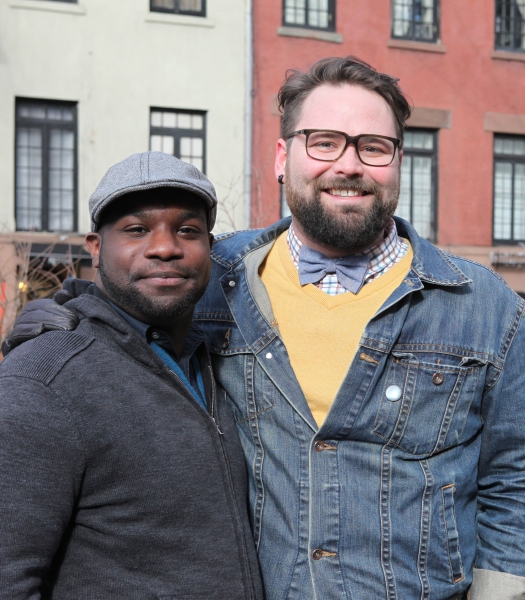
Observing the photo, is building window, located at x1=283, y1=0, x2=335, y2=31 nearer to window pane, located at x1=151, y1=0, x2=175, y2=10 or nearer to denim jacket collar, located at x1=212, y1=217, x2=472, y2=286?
window pane, located at x1=151, y1=0, x2=175, y2=10

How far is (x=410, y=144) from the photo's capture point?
16062 mm

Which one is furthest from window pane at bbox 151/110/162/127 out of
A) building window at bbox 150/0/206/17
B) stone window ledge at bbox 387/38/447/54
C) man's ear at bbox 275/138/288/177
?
man's ear at bbox 275/138/288/177

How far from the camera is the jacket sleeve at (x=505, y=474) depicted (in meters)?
2.58

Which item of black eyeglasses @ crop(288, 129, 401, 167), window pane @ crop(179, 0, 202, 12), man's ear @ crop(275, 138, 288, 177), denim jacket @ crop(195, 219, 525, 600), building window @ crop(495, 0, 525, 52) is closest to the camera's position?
denim jacket @ crop(195, 219, 525, 600)

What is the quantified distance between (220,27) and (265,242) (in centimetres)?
1235

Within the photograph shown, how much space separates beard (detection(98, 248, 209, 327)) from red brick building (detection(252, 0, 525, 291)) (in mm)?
13662

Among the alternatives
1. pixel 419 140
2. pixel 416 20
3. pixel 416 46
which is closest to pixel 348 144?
pixel 416 46

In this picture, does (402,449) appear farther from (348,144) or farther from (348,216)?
(348,144)

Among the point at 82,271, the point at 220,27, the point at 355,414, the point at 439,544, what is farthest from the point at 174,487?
the point at 220,27

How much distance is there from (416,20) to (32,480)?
1554cm

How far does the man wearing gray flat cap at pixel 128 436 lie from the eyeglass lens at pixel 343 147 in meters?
0.53

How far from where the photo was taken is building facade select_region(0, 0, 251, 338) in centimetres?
1370

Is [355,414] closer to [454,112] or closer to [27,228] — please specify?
[27,228]

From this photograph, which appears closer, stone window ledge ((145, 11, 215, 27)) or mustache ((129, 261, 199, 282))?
mustache ((129, 261, 199, 282))
